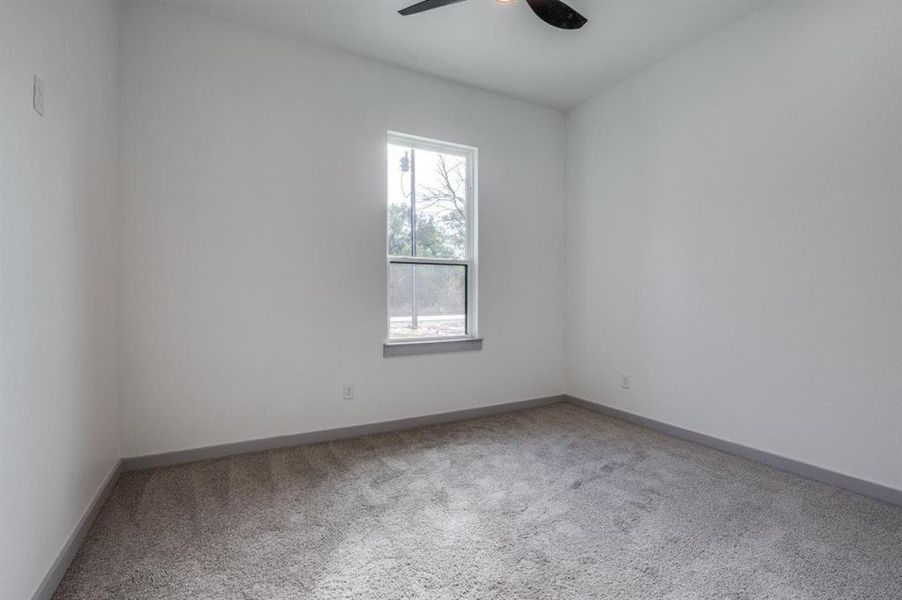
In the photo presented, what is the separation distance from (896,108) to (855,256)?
739mm

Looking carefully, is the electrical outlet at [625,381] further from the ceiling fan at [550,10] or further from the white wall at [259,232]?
the ceiling fan at [550,10]

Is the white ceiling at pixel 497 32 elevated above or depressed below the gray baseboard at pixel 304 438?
above

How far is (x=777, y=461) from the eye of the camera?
8.19 ft

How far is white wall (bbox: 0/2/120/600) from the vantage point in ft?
4.07

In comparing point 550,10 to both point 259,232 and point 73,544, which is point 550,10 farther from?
point 73,544

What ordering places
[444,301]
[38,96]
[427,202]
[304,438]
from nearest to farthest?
[38,96], [304,438], [427,202], [444,301]

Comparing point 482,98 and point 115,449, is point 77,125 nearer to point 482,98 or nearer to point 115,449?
point 115,449

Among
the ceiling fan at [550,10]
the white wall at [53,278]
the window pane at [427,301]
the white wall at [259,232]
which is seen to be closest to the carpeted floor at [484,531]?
the white wall at [53,278]

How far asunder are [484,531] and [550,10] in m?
2.56

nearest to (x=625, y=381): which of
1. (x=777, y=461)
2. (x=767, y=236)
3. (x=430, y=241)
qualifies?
(x=777, y=461)

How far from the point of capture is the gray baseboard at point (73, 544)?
4.60 ft

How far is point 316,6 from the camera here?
2514mm

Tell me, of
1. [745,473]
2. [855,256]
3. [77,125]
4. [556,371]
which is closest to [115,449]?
[77,125]

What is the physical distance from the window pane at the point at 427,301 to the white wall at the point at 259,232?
170mm
